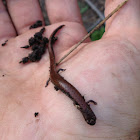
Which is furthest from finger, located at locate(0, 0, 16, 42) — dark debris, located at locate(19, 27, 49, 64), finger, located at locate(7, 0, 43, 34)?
dark debris, located at locate(19, 27, 49, 64)

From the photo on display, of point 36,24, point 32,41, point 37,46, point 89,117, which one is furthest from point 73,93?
point 36,24

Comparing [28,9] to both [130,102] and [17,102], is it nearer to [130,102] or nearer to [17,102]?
[17,102]

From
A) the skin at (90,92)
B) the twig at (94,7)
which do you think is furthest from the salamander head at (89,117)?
the twig at (94,7)

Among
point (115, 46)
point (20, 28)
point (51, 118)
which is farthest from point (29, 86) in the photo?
point (20, 28)

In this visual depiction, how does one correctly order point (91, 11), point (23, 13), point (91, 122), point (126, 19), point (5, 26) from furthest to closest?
point (91, 11), point (23, 13), point (5, 26), point (126, 19), point (91, 122)

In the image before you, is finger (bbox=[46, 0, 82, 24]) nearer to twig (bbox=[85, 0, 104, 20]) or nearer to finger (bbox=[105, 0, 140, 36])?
finger (bbox=[105, 0, 140, 36])

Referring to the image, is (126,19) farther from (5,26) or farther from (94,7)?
(94,7)
